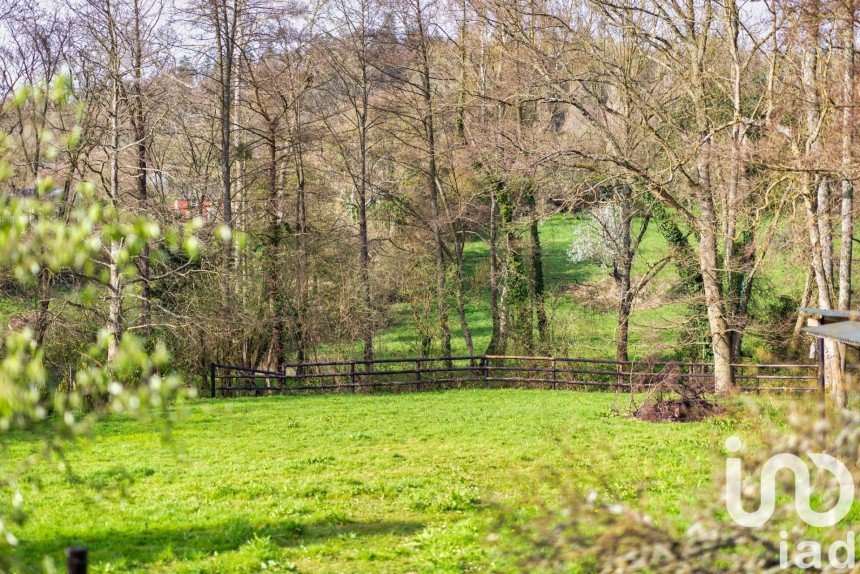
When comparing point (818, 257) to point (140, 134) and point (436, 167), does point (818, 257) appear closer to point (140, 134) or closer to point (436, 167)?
point (436, 167)

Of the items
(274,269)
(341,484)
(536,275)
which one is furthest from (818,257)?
(274,269)

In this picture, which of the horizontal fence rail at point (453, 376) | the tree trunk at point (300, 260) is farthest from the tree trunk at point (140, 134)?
the tree trunk at point (300, 260)

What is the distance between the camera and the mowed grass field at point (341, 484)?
820 cm

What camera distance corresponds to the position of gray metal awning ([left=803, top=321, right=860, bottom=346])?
11023 millimetres

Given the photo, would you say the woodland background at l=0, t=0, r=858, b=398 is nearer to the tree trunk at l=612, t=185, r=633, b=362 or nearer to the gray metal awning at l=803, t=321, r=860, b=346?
the tree trunk at l=612, t=185, r=633, b=362

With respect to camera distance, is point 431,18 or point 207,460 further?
point 431,18

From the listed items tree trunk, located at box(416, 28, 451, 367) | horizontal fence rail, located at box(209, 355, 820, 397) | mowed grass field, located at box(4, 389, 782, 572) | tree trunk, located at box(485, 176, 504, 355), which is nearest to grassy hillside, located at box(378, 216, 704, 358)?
tree trunk, located at box(485, 176, 504, 355)

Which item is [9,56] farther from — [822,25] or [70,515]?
[822,25]

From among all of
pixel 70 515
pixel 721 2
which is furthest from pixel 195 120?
pixel 70 515

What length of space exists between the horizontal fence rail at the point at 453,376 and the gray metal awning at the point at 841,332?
1126 centimetres

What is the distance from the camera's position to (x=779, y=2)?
18.0 metres

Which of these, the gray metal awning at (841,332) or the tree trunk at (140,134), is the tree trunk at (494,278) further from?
the gray metal awning at (841,332)

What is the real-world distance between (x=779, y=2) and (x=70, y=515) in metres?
15.6

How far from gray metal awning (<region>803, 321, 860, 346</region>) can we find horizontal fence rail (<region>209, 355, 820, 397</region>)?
11259 millimetres
